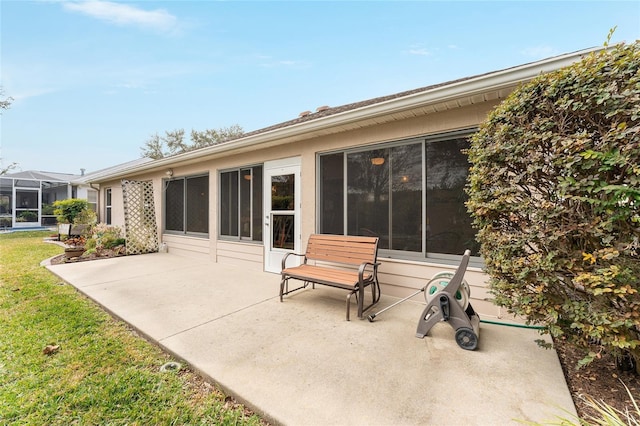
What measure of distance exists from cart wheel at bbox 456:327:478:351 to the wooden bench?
1.07 m

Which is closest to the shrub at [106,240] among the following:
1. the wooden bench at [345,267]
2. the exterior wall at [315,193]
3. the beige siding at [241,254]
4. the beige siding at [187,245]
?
the beige siding at [187,245]

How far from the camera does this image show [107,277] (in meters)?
5.06

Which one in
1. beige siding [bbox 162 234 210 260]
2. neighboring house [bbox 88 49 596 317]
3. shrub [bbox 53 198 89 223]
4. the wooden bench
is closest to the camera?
the wooden bench

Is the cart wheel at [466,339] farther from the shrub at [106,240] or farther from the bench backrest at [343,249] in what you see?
the shrub at [106,240]

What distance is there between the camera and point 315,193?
15.9 ft

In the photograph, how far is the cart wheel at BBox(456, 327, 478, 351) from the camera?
97.3 inches

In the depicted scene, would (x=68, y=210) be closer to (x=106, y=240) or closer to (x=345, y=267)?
(x=106, y=240)

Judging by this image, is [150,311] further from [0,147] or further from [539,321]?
[0,147]

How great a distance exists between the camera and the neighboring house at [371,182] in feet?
11.1

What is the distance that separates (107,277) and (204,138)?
2438 cm

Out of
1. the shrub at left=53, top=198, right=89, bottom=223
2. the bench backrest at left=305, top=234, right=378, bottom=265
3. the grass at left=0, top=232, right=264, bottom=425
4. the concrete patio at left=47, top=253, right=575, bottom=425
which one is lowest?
the grass at left=0, top=232, right=264, bottom=425

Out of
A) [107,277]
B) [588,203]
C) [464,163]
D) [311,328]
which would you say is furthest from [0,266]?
[588,203]

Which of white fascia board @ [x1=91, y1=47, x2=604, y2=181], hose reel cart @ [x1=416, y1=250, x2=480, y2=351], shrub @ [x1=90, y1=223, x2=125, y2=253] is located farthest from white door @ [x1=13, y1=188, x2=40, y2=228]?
hose reel cart @ [x1=416, y1=250, x2=480, y2=351]

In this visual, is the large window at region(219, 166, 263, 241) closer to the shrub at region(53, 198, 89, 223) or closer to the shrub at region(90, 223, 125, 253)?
the shrub at region(90, 223, 125, 253)
